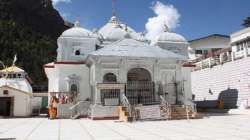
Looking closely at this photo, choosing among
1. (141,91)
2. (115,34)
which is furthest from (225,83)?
(115,34)

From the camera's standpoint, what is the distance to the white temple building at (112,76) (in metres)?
23.2

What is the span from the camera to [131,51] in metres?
24.0

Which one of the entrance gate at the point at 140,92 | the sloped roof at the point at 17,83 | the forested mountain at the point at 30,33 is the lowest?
the entrance gate at the point at 140,92

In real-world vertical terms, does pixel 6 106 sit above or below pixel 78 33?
below

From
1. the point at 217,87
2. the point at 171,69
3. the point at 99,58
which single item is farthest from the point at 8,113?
the point at 217,87

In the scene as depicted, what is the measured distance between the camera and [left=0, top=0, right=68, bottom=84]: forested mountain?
177 ft

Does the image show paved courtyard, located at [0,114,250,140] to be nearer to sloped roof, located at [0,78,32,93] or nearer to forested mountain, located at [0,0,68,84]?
sloped roof, located at [0,78,32,93]

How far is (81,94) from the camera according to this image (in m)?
27.6

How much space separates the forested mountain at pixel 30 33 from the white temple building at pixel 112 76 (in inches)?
952

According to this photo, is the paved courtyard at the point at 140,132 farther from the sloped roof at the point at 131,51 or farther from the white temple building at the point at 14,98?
the white temple building at the point at 14,98

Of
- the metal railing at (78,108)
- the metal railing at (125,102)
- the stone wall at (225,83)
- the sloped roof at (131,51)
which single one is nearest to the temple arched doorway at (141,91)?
the metal railing at (125,102)

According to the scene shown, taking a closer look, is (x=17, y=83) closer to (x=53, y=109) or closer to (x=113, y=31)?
(x=53, y=109)

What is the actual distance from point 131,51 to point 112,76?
2.53 metres

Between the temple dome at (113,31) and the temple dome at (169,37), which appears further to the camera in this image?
the temple dome at (169,37)
